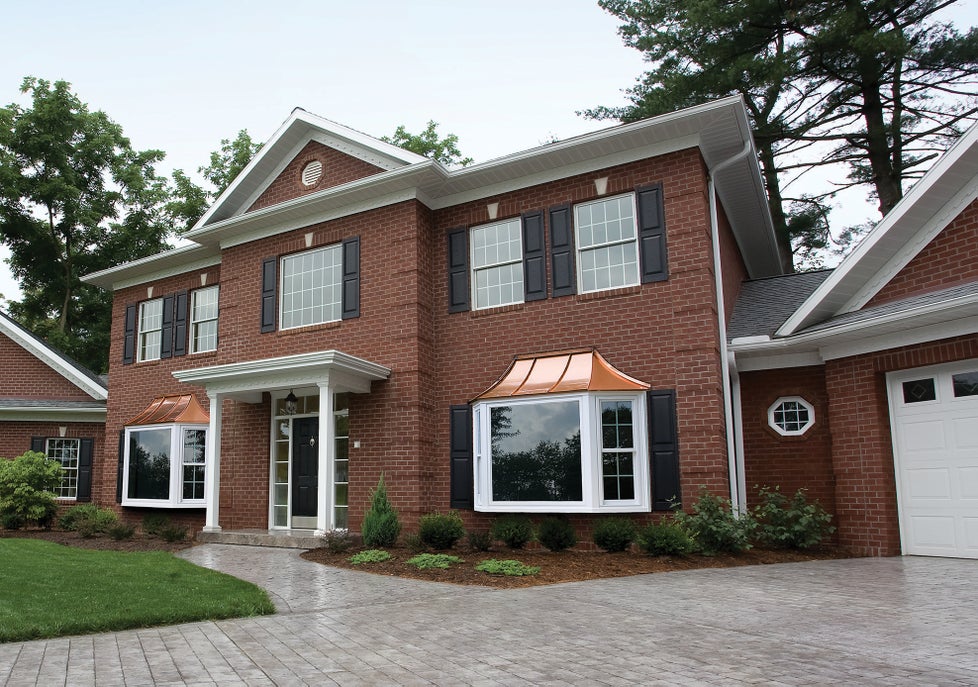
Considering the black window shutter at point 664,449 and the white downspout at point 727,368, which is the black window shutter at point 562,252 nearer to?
the white downspout at point 727,368

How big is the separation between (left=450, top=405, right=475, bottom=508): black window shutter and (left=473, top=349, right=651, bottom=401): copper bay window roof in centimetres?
70

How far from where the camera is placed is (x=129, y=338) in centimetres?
1847

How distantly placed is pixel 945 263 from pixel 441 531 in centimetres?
781

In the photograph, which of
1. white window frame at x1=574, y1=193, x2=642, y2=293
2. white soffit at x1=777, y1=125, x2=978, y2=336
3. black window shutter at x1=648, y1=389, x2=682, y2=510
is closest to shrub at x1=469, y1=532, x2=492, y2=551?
black window shutter at x1=648, y1=389, x2=682, y2=510

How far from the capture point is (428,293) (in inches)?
530

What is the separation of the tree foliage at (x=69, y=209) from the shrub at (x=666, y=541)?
26.4m

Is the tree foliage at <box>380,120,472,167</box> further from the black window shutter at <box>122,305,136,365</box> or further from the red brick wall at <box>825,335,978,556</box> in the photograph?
the red brick wall at <box>825,335,978,556</box>

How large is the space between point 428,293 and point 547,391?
10.8 feet

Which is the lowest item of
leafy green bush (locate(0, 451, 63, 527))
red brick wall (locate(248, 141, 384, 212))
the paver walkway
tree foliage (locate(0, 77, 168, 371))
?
the paver walkway

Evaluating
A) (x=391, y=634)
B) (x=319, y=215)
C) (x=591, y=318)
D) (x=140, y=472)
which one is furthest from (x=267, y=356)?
(x=391, y=634)

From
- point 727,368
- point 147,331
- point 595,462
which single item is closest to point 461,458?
point 595,462

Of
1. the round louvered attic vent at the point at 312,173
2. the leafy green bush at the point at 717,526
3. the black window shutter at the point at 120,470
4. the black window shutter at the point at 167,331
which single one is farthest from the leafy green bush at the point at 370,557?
the black window shutter at the point at 167,331

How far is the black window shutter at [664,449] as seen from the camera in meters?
10.9

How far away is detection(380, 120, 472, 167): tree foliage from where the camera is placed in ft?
94.7
